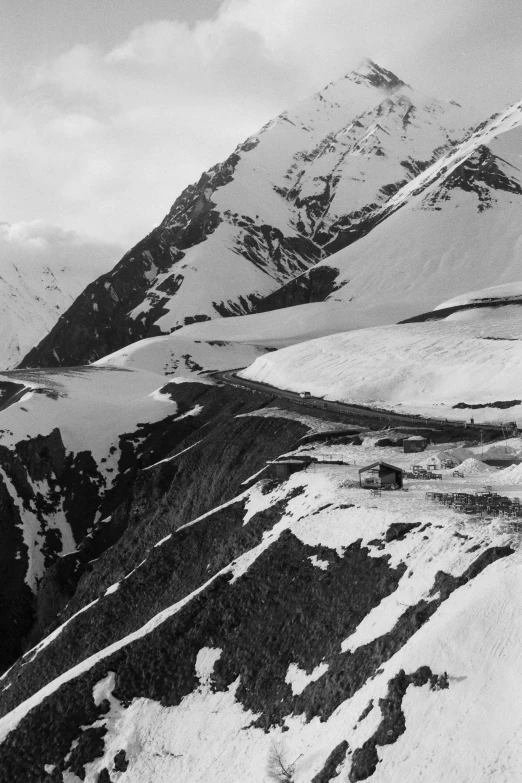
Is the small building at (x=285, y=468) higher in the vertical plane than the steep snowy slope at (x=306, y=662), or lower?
higher

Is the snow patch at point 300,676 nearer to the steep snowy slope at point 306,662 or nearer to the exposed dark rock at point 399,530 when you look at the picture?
the steep snowy slope at point 306,662

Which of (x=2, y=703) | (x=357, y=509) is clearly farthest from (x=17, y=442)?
(x=357, y=509)

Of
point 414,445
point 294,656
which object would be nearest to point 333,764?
point 294,656

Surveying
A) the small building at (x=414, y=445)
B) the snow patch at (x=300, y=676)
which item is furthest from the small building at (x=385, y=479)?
the snow patch at (x=300, y=676)

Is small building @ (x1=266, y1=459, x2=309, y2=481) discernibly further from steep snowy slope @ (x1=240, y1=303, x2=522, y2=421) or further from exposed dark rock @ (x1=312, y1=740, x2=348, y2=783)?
exposed dark rock @ (x1=312, y1=740, x2=348, y2=783)

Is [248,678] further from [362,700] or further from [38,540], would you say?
[38,540]

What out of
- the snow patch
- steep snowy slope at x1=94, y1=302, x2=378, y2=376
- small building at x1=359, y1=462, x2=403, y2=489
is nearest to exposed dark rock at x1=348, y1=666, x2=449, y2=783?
the snow patch
